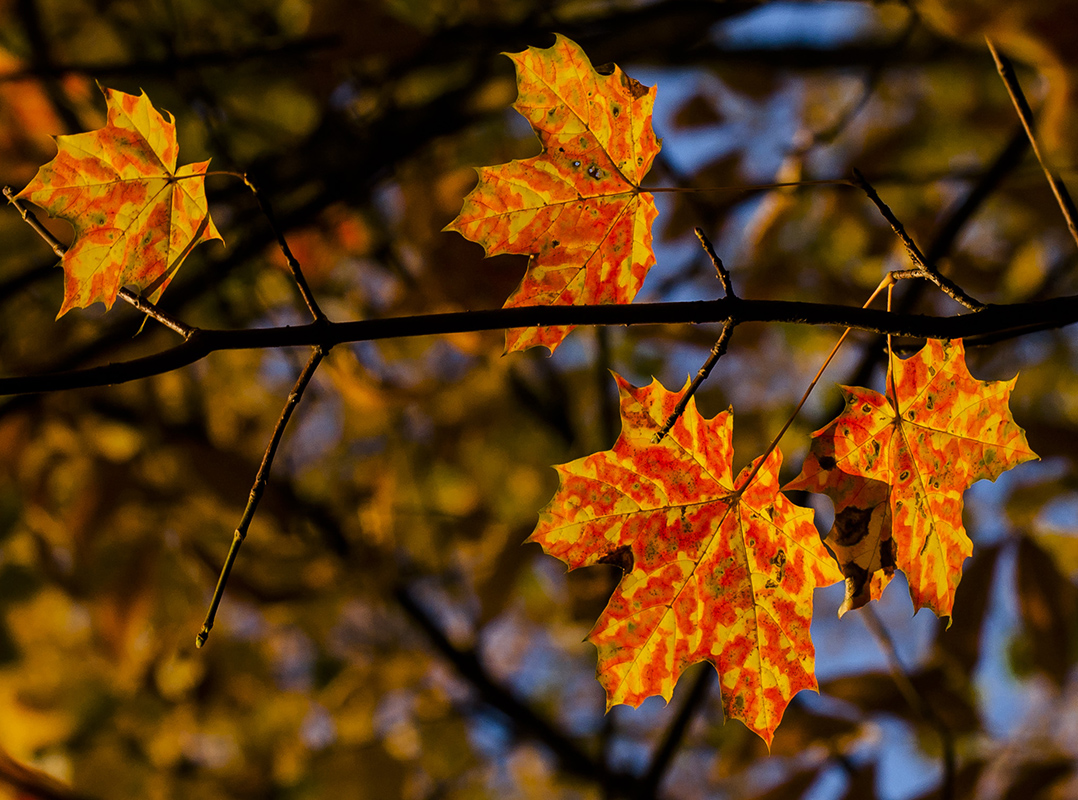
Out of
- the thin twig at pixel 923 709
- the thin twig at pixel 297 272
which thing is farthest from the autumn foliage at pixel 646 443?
the thin twig at pixel 923 709

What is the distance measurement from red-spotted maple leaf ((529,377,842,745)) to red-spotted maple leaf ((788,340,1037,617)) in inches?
Answer: 2.5

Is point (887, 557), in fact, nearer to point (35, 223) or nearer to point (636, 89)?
point (636, 89)

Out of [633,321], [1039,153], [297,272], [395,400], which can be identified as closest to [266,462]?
[297,272]

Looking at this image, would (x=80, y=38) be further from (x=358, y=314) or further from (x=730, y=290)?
(x=730, y=290)

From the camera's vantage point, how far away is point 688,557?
2.70 ft

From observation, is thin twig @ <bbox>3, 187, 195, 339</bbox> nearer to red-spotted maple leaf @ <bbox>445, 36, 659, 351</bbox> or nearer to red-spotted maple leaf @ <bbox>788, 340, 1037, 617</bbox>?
red-spotted maple leaf @ <bbox>445, 36, 659, 351</bbox>

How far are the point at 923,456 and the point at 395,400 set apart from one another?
4.60ft

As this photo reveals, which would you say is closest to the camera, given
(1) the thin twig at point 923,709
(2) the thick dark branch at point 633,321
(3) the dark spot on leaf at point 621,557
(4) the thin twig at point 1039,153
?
(2) the thick dark branch at point 633,321

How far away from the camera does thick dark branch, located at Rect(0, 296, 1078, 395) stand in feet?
1.90

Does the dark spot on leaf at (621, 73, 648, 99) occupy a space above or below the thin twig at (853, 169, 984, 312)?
above

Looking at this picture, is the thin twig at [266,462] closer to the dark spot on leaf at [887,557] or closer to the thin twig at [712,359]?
the thin twig at [712,359]

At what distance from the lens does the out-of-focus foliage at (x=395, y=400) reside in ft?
5.56

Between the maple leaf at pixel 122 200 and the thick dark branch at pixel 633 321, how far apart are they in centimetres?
26

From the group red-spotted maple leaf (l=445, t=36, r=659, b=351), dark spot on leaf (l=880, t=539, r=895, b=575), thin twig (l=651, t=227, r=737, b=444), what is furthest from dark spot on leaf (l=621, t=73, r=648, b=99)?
dark spot on leaf (l=880, t=539, r=895, b=575)
